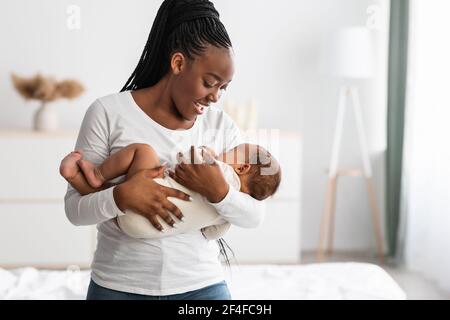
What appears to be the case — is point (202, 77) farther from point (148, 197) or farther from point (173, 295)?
point (173, 295)

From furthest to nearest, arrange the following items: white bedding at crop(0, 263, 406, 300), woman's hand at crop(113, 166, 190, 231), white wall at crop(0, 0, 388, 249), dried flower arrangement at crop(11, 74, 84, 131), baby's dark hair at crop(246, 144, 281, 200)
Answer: dried flower arrangement at crop(11, 74, 84, 131), white wall at crop(0, 0, 388, 249), white bedding at crop(0, 263, 406, 300), baby's dark hair at crop(246, 144, 281, 200), woman's hand at crop(113, 166, 190, 231)

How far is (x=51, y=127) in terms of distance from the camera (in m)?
2.85

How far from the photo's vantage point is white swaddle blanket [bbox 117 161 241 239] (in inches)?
37.5

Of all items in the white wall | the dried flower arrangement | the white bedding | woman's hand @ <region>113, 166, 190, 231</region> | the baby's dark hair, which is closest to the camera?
woman's hand @ <region>113, 166, 190, 231</region>

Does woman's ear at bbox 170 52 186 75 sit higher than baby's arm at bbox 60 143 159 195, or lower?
higher

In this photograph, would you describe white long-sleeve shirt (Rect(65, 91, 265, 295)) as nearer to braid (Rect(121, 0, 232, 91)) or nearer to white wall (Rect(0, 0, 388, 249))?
braid (Rect(121, 0, 232, 91))

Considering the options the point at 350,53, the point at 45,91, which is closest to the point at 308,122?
the point at 350,53

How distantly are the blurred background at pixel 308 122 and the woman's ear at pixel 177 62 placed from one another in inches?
61.3

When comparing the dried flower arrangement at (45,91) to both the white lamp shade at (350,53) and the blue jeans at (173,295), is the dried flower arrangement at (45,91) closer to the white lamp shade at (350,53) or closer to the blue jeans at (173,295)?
the white lamp shade at (350,53)

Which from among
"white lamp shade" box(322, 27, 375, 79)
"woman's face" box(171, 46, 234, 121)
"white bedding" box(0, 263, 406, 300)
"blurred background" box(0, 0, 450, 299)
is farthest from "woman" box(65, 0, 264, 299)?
"white lamp shade" box(322, 27, 375, 79)

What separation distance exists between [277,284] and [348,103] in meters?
1.60

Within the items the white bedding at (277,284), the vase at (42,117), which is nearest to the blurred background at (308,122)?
the vase at (42,117)

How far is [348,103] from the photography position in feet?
10.4
